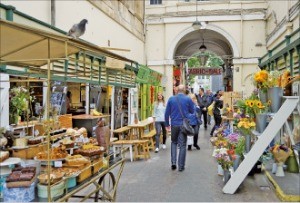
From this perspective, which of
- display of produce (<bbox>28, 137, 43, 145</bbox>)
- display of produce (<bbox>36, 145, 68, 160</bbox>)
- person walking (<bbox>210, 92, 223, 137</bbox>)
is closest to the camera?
display of produce (<bbox>36, 145, 68, 160</bbox>)

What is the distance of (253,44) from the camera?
66.5ft

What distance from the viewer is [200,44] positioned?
2903cm

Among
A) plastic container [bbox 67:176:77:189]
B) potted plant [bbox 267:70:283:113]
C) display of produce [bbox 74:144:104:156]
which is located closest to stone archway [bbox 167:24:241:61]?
potted plant [bbox 267:70:283:113]

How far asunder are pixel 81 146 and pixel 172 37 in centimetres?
1716

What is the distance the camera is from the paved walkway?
617 cm

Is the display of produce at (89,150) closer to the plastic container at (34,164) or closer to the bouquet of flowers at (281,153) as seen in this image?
the plastic container at (34,164)

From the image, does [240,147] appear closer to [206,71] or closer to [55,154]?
[55,154]

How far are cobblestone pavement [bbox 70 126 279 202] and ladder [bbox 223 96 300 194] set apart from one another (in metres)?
0.21

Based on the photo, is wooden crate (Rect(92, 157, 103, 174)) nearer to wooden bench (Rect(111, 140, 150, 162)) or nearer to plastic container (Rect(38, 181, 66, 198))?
plastic container (Rect(38, 181, 66, 198))

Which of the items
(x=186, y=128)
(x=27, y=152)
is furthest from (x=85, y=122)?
(x=27, y=152)

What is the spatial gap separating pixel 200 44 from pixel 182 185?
23.1 metres

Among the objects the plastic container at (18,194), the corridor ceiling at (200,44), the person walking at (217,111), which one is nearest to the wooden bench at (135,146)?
the person walking at (217,111)

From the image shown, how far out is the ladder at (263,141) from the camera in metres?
6.07

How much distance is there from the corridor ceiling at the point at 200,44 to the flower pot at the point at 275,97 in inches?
652
